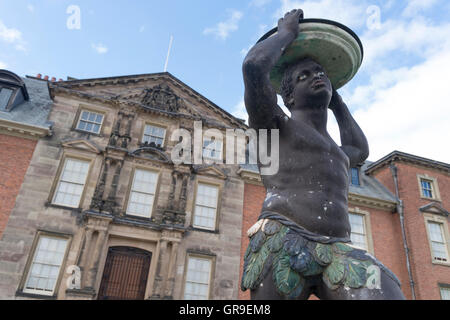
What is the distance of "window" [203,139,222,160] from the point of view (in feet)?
52.5

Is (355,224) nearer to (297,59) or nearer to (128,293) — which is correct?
(128,293)

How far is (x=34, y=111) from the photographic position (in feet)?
49.1

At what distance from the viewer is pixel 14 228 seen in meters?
12.0

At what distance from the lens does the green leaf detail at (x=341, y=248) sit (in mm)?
2035

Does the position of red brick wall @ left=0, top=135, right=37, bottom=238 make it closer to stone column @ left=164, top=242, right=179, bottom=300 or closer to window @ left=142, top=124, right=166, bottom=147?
window @ left=142, top=124, right=166, bottom=147

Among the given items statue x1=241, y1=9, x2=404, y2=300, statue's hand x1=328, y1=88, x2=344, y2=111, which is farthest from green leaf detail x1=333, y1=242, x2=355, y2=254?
statue's hand x1=328, y1=88, x2=344, y2=111

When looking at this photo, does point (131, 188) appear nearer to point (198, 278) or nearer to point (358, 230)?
point (198, 278)

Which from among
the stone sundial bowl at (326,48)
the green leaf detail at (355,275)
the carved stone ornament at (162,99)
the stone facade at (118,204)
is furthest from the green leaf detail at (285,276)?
the carved stone ornament at (162,99)

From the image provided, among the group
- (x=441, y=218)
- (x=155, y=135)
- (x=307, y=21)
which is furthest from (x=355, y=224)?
(x=307, y=21)

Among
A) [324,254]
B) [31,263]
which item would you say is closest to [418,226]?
[31,263]

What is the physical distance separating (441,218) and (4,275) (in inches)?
781


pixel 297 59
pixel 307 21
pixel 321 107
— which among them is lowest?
pixel 321 107

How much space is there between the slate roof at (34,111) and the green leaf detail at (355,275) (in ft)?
46.9

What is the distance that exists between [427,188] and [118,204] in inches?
643
